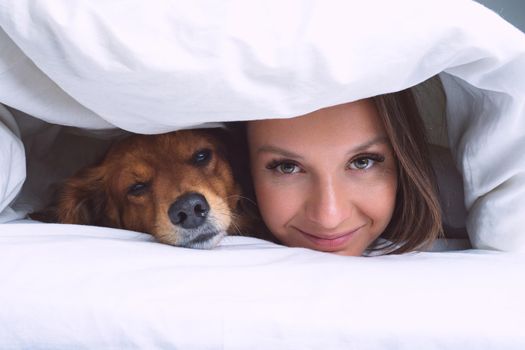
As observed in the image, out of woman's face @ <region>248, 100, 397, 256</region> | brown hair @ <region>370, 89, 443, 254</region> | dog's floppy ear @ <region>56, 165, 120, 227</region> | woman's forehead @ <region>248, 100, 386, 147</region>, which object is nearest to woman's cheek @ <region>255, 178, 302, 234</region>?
woman's face @ <region>248, 100, 397, 256</region>

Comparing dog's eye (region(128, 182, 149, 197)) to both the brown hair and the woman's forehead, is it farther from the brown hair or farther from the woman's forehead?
the brown hair

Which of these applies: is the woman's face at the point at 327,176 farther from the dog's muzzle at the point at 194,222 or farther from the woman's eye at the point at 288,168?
the dog's muzzle at the point at 194,222

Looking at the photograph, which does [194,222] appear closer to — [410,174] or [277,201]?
[277,201]

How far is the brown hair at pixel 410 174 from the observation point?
48.9 inches

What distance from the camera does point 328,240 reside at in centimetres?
133

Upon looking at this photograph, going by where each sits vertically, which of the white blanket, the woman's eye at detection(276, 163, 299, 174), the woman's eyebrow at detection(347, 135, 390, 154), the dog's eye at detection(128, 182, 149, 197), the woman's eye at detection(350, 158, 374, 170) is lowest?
the dog's eye at detection(128, 182, 149, 197)

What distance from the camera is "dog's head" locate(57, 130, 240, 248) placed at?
55.0 inches

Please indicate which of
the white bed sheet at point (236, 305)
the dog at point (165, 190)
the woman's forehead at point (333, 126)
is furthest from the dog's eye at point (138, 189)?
the white bed sheet at point (236, 305)

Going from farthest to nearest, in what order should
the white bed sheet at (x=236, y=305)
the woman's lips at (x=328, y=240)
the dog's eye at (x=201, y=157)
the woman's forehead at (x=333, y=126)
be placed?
the dog's eye at (x=201, y=157), the woman's lips at (x=328, y=240), the woman's forehead at (x=333, y=126), the white bed sheet at (x=236, y=305)

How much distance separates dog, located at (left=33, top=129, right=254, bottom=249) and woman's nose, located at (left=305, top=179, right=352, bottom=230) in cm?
24

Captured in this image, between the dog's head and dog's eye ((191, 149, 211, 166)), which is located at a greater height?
dog's eye ((191, 149, 211, 166))

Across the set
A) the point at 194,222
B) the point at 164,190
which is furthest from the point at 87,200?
the point at 194,222

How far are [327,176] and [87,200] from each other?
757 mm

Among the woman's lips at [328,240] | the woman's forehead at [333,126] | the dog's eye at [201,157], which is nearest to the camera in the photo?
the woman's forehead at [333,126]
